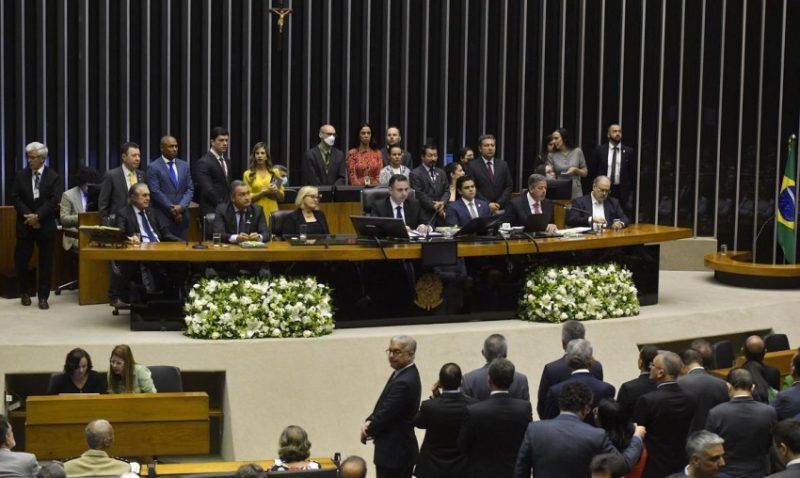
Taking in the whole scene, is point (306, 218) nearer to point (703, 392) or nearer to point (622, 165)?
point (703, 392)

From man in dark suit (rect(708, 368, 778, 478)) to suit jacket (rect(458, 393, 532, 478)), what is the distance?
3.35 ft

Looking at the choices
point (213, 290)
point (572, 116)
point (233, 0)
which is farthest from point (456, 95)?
point (213, 290)

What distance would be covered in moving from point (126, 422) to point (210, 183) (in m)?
3.96

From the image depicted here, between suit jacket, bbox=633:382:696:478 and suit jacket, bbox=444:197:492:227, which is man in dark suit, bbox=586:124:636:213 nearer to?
suit jacket, bbox=444:197:492:227

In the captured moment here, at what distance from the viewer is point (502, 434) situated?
7176 mm

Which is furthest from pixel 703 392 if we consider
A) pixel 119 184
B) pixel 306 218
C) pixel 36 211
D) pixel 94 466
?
pixel 36 211

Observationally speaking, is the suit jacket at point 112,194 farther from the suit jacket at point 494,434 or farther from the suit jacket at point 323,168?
the suit jacket at point 494,434

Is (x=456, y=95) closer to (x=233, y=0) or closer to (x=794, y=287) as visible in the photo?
(x=233, y=0)

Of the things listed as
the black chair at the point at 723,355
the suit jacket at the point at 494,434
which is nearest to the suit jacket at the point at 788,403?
the suit jacket at the point at 494,434

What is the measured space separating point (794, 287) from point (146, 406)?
23.3 feet

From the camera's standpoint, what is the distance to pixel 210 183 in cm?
1232

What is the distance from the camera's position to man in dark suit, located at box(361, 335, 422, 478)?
303 inches

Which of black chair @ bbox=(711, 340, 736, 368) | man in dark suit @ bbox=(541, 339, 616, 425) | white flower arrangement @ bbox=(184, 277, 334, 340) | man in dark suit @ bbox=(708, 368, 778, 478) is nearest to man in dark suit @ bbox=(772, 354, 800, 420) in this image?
man in dark suit @ bbox=(708, 368, 778, 478)

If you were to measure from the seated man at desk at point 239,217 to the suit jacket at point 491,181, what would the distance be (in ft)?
9.12
